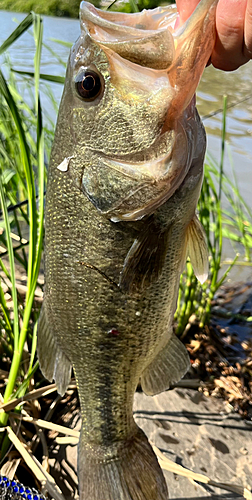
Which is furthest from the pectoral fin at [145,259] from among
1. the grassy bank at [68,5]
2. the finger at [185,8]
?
the grassy bank at [68,5]

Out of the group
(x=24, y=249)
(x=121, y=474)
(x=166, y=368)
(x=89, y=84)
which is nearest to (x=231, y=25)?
(x=89, y=84)

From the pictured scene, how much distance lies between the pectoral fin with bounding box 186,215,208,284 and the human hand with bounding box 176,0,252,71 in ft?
1.68

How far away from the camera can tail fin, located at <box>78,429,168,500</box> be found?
148 centimetres

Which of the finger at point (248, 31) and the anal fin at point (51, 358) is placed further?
the anal fin at point (51, 358)

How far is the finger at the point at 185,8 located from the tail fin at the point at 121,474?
147 cm

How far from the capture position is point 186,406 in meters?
2.49

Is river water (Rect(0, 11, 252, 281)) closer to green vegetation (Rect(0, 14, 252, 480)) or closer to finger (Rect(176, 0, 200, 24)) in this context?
green vegetation (Rect(0, 14, 252, 480))

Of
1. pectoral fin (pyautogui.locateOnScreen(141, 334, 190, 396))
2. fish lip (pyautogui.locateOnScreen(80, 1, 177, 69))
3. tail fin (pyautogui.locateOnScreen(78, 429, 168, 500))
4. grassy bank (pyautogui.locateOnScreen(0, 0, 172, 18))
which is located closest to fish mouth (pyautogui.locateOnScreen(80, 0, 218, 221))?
fish lip (pyautogui.locateOnScreen(80, 1, 177, 69))

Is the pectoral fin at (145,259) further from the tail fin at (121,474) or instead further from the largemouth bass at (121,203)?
the tail fin at (121,474)

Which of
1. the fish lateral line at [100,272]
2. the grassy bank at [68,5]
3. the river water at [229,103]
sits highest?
the river water at [229,103]

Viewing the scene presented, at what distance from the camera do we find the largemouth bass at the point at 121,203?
1.08 m

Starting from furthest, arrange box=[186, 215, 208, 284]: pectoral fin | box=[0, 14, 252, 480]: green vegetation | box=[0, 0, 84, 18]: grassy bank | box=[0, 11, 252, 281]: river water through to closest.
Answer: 1. box=[0, 11, 252, 281]: river water
2. box=[0, 0, 84, 18]: grassy bank
3. box=[0, 14, 252, 480]: green vegetation
4. box=[186, 215, 208, 284]: pectoral fin

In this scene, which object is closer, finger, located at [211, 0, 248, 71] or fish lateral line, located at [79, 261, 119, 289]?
finger, located at [211, 0, 248, 71]

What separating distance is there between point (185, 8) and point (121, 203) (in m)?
0.55
